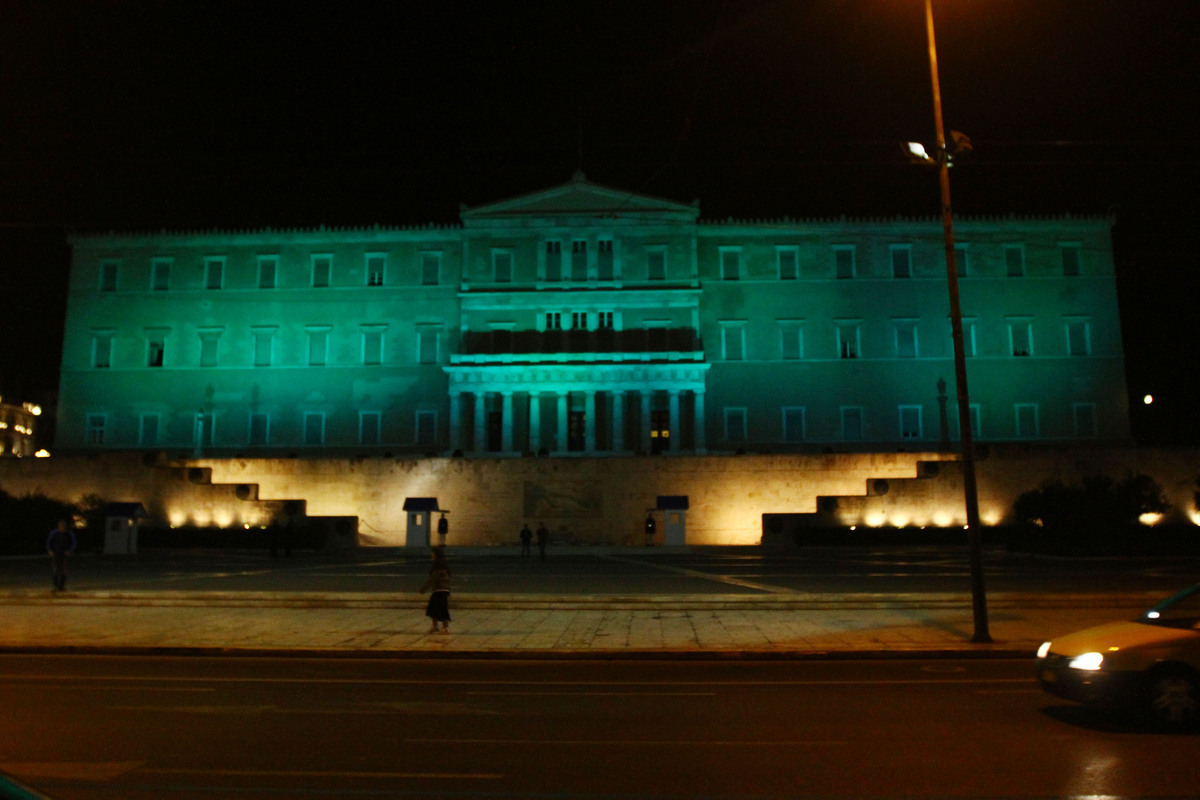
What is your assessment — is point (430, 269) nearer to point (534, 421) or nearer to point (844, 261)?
point (534, 421)

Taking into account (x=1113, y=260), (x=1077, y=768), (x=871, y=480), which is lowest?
(x=1077, y=768)

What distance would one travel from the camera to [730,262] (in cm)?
5297

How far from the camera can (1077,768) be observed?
252 inches

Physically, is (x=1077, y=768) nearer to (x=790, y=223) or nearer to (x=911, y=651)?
(x=911, y=651)

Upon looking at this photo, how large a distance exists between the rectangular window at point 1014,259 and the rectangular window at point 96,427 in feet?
177

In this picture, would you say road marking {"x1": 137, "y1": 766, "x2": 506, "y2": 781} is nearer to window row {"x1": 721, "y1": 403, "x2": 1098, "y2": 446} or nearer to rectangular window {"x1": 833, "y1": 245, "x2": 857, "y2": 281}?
window row {"x1": 721, "y1": 403, "x2": 1098, "y2": 446}

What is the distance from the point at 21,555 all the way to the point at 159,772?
109ft

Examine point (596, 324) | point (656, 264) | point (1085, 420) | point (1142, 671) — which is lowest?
point (1142, 671)

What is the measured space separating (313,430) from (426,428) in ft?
22.0

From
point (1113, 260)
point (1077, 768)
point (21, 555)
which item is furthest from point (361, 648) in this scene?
point (1113, 260)

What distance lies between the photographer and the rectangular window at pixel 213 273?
177 ft

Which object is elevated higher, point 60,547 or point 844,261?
point 844,261

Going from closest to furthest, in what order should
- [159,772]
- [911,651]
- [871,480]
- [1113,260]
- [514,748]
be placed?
[159,772]
[514,748]
[911,651]
[871,480]
[1113,260]

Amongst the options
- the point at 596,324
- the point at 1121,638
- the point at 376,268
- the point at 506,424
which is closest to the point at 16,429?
the point at 376,268
